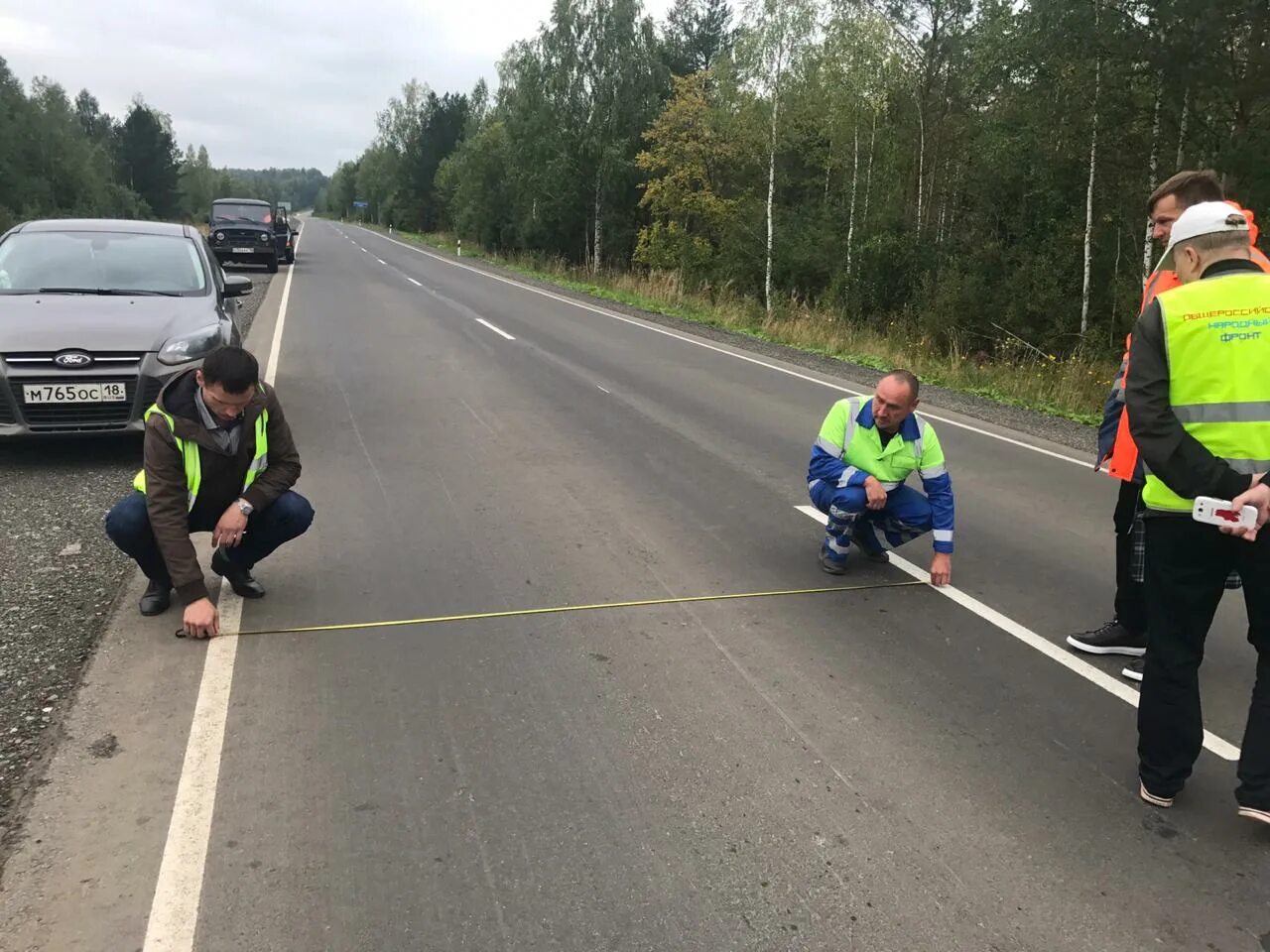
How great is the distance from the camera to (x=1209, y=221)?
3.01 metres

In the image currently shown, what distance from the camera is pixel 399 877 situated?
2695mm

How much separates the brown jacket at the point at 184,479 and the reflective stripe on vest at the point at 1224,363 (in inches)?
151

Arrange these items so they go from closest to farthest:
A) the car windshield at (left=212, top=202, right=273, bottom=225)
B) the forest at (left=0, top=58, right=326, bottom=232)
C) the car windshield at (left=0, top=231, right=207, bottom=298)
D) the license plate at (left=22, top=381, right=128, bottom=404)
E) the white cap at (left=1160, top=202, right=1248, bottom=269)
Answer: the white cap at (left=1160, top=202, right=1248, bottom=269)
the license plate at (left=22, top=381, right=128, bottom=404)
the car windshield at (left=0, top=231, right=207, bottom=298)
the car windshield at (left=212, top=202, right=273, bottom=225)
the forest at (left=0, top=58, right=326, bottom=232)

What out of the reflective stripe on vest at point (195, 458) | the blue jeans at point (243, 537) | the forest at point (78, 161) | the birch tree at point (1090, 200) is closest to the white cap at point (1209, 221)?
the reflective stripe on vest at point (195, 458)

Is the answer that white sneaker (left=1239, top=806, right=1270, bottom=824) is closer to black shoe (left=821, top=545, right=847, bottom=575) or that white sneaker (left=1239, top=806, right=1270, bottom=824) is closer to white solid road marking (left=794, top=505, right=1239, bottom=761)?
A: white solid road marking (left=794, top=505, right=1239, bottom=761)

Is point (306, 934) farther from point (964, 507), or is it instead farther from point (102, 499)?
point (964, 507)

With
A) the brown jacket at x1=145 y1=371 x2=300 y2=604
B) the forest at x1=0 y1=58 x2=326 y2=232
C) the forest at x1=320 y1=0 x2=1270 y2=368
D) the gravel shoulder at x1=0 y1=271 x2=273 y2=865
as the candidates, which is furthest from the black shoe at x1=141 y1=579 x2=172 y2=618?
the forest at x1=0 y1=58 x2=326 y2=232

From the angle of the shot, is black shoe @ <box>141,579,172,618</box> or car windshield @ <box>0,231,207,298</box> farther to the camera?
car windshield @ <box>0,231,207,298</box>

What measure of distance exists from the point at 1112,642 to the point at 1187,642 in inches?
56.2

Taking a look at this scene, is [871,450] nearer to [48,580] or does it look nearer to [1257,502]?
[1257,502]

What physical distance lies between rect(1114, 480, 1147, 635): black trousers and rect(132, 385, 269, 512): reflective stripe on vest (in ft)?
13.5

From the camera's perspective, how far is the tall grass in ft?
42.3

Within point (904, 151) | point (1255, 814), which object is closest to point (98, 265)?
point (1255, 814)

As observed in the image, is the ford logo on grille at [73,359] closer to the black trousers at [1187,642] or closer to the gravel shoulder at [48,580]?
the gravel shoulder at [48,580]
